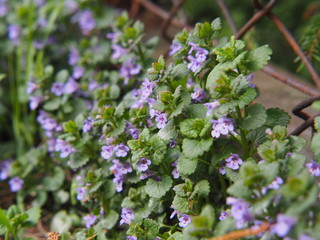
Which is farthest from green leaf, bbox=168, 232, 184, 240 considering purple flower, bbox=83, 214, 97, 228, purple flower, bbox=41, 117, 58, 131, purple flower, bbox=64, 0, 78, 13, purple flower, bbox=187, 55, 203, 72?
purple flower, bbox=64, 0, 78, 13

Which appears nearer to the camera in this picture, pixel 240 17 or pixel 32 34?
pixel 32 34

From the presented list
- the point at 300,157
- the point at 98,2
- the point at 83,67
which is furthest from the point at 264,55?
the point at 98,2

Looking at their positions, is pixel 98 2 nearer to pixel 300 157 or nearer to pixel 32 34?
pixel 32 34

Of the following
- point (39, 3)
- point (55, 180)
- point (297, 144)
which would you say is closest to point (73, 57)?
point (39, 3)

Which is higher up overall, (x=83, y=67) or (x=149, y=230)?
(x=83, y=67)

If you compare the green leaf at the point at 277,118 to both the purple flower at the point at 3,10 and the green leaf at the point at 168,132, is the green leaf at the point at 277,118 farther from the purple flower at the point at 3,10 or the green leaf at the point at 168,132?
the purple flower at the point at 3,10

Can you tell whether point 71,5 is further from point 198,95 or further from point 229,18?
point 198,95

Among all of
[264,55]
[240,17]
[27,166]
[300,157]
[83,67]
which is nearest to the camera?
[300,157]

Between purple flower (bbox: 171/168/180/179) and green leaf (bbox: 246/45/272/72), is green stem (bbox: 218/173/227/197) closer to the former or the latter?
purple flower (bbox: 171/168/180/179)
